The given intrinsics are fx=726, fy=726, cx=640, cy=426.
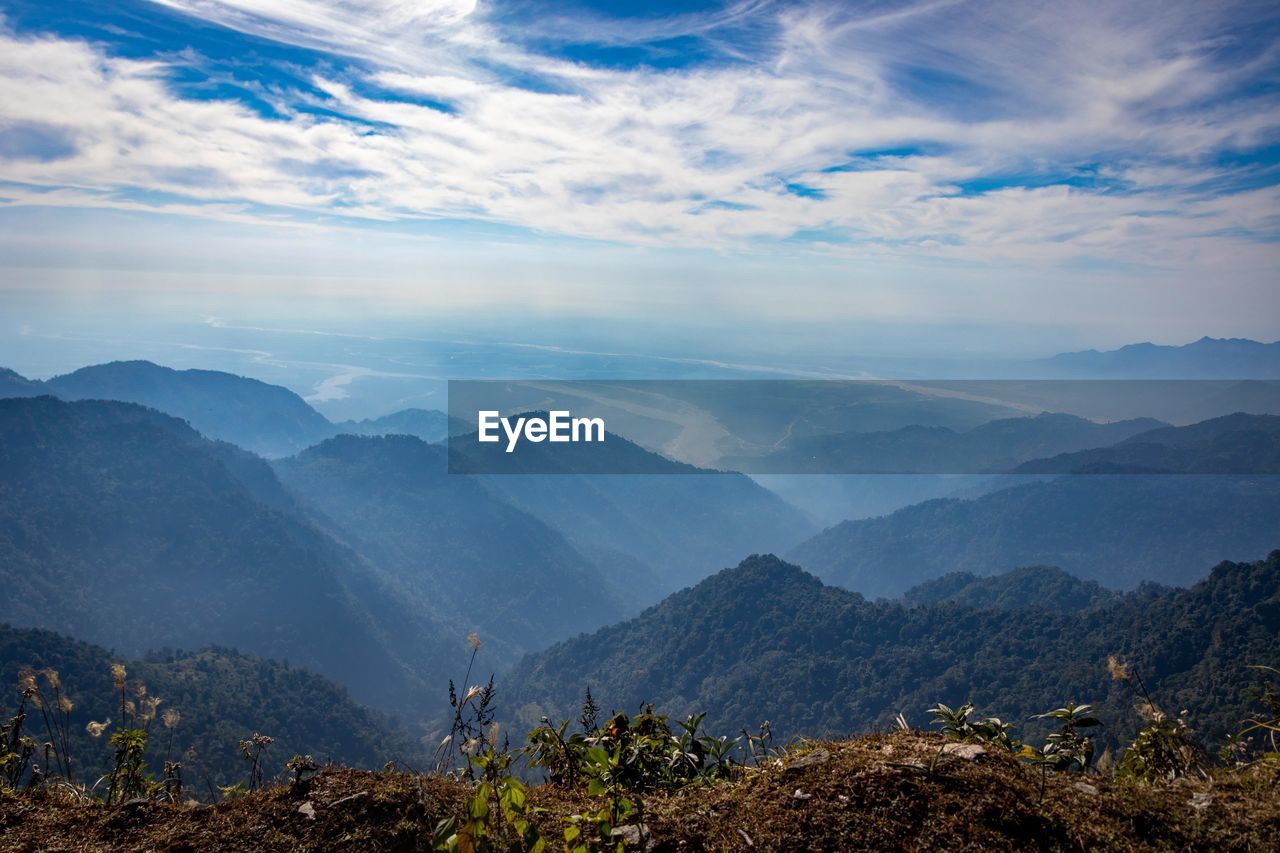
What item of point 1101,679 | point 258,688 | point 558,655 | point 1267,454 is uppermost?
point 1267,454

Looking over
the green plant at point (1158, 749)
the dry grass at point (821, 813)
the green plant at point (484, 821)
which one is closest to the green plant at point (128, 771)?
the dry grass at point (821, 813)

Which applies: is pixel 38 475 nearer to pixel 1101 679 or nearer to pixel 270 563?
pixel 270 563

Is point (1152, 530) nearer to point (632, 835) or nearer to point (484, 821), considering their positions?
point (632, 835)

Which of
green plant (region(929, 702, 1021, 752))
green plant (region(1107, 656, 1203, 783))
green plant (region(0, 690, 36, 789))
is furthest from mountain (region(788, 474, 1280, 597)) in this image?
green plant (region(0, 690, 36, 789))

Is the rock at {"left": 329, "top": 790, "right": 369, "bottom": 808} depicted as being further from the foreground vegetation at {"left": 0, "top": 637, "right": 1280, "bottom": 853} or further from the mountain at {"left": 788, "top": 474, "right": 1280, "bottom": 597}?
the mountain at {"left": 788, "top": 474, "right": 1280, "bottom": 597}

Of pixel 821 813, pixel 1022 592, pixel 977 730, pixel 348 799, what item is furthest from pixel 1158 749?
pixel 1022 592

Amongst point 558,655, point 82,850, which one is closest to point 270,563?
point 558,655
